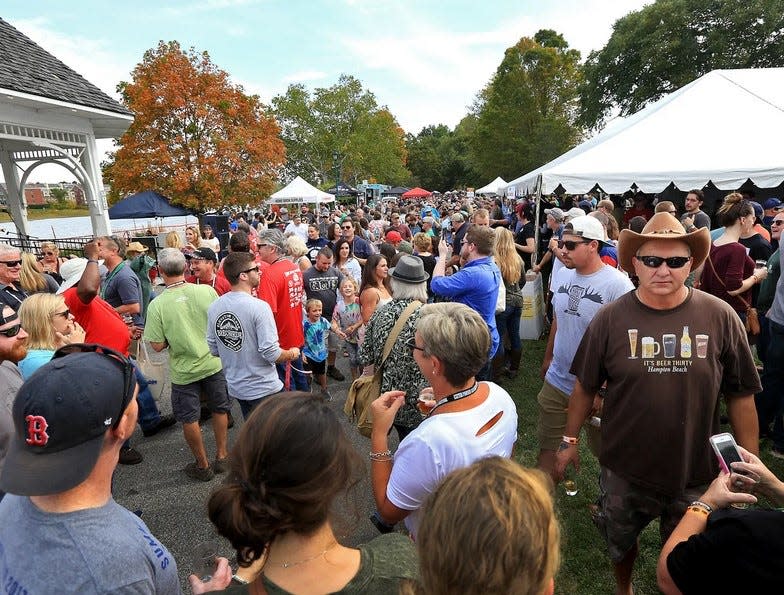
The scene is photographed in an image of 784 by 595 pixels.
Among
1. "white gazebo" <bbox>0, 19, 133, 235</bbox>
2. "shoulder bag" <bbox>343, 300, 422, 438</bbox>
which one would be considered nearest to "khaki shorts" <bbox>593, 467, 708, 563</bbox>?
"shoulder bag" <bbox>343, 300, 422, 438</bbox>

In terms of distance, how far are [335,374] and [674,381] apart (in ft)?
15.2

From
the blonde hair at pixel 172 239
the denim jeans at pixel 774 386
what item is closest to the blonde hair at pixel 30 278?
the blonde hair at pixel 172 239

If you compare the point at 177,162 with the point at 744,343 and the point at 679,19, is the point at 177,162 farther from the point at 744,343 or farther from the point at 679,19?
the point at 679,19

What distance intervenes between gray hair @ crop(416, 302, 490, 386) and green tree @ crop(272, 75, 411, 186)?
170 feet

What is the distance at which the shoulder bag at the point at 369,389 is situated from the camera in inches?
110

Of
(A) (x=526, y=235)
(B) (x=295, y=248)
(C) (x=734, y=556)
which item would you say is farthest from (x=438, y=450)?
(A) (x=526, y=235)

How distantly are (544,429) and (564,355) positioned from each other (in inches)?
24.2

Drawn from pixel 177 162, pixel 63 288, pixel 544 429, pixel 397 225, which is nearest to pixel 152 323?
pixel 63 288

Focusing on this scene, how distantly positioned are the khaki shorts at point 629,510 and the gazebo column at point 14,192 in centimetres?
1410

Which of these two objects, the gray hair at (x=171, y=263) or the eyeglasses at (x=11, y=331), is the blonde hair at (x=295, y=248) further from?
the eyeglasses at (x=11, y=331)

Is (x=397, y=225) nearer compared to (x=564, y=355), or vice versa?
(x=564, y=355)

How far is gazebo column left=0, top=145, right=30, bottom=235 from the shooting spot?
36.8ft

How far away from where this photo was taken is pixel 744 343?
6.84 feet

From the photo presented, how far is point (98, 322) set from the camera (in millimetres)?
3836
